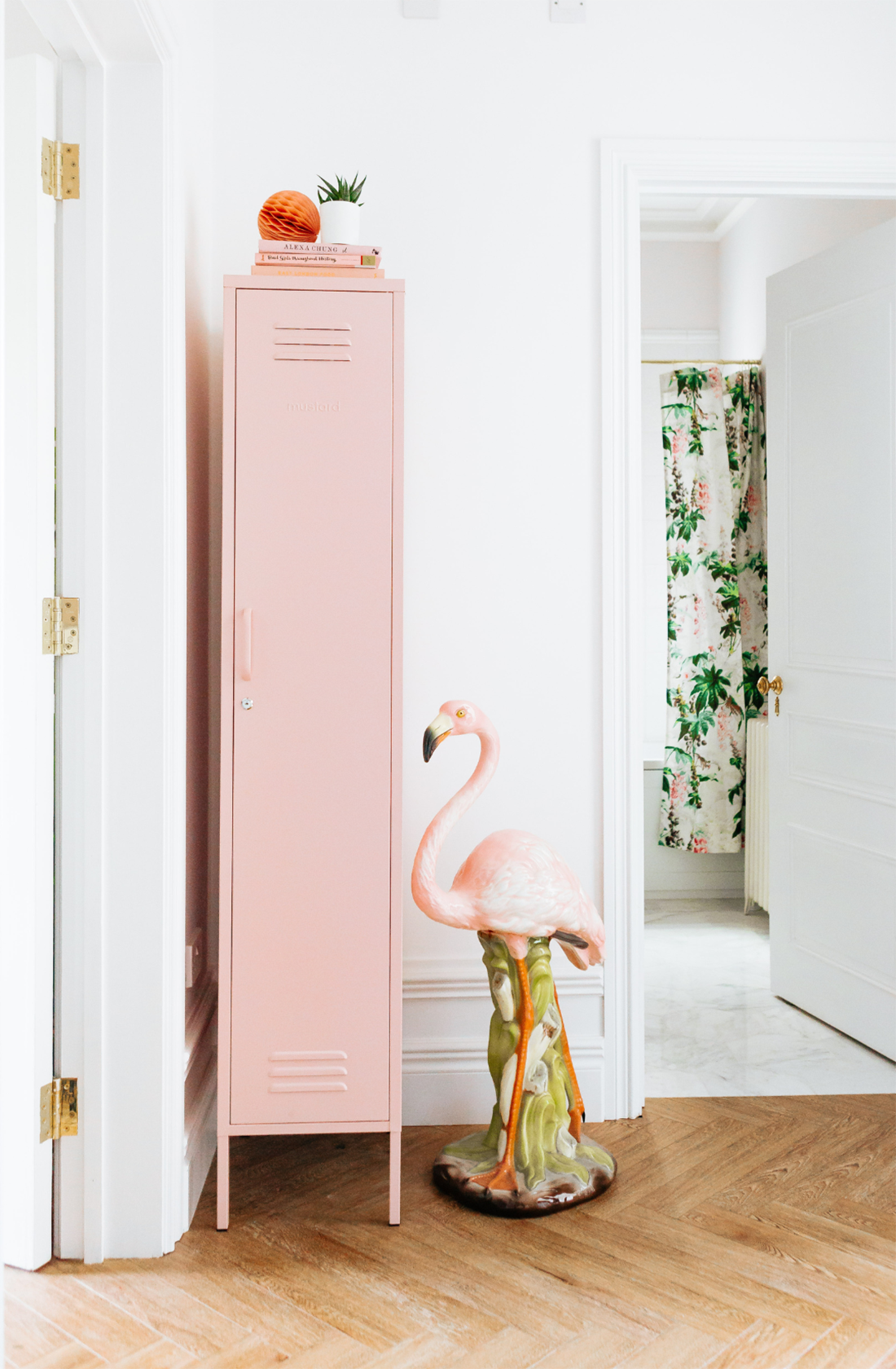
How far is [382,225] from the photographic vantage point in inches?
93.4

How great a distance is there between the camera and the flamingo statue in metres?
2.01

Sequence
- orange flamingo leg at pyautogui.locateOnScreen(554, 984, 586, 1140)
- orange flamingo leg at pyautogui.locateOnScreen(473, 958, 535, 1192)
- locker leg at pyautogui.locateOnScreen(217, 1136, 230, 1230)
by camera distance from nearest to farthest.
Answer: locker leg at pyautogui.locateOnScreen(217, 1136, 230, 1230)
orange flamingo leg at pyautogui.locateOnScreen(473, 958, 535, 1192)
orange flamingo leg at pyautogui.locateOnScreen(554, 984, 586, 1140)

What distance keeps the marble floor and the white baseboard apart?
27 centimetres

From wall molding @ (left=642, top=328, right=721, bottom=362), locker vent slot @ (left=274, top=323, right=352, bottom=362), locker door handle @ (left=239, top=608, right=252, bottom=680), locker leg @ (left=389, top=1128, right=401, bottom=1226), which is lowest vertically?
locker leg @ (left=389, top=1128, right=401, bottom=1226)

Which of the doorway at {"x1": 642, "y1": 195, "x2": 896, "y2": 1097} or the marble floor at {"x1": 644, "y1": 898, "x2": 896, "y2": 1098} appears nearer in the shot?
the marble floor at {"x1": 644, "y1": 898, "x2": 896, "y2": 1098}

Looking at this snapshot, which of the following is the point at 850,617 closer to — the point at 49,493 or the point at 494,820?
the point at 494,820

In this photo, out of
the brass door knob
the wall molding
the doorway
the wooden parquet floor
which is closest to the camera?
the wooden parquet floor

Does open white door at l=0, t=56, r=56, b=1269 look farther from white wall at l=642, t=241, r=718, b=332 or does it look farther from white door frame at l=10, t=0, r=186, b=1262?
white wall at l=642, t=241, r=718, b=332

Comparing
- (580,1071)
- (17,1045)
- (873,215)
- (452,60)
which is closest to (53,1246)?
(17,1045)

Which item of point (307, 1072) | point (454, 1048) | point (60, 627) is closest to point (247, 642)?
point (60, 627)

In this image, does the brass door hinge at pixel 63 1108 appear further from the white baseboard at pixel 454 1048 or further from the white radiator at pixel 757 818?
the white radiator at pixel 757 818

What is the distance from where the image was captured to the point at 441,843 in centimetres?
211

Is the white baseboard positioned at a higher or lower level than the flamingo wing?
lower

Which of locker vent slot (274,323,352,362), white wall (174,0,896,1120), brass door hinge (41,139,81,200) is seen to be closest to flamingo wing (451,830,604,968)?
white wall (174,0,896,1120)
